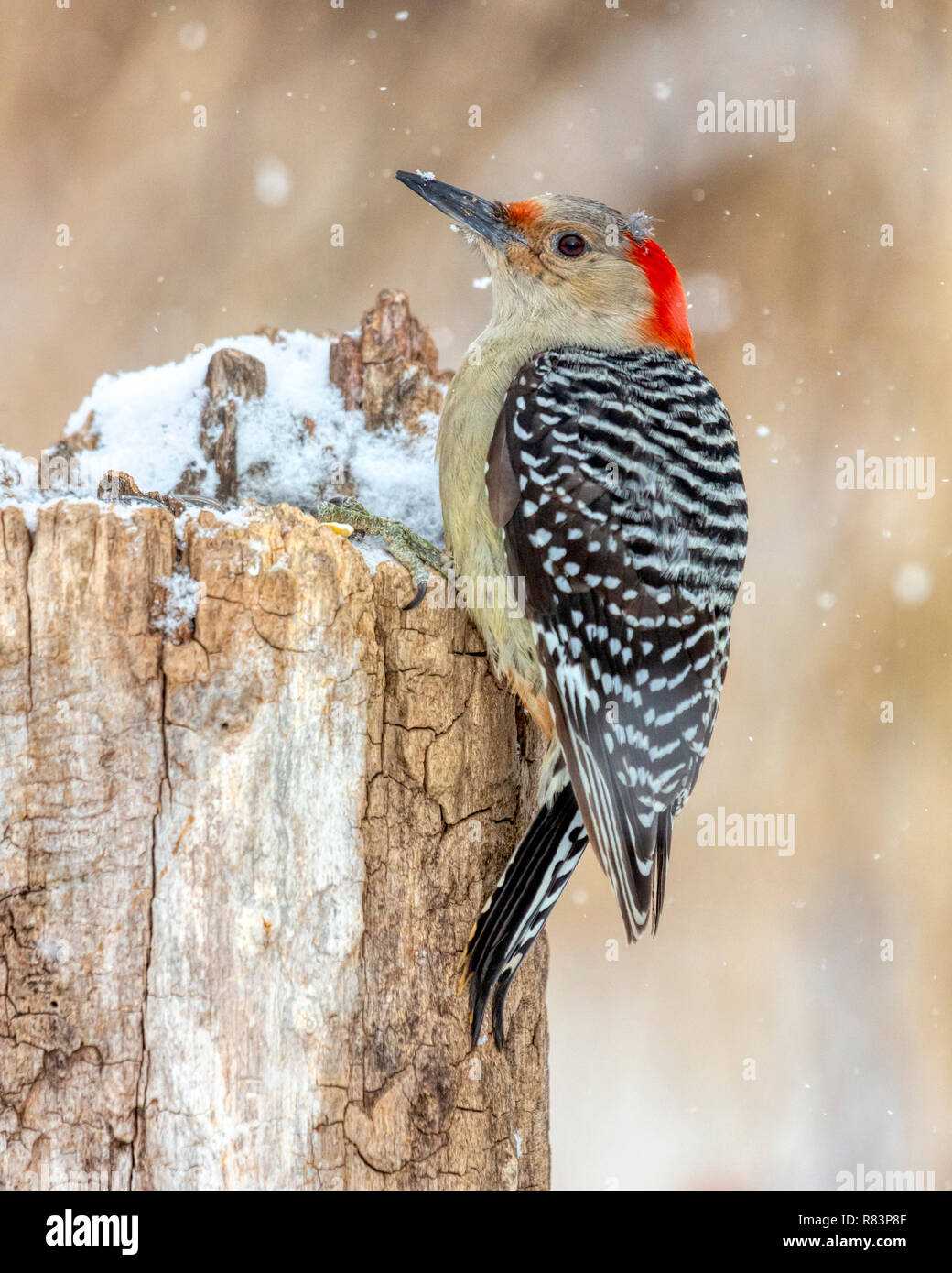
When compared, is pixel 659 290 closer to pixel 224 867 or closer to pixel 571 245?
pixel 571 245

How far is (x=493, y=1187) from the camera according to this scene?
8.78 feet

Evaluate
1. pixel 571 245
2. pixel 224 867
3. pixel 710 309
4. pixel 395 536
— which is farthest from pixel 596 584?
pixel 710 309

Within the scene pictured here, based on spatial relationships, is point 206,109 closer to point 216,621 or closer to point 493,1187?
point 216,621

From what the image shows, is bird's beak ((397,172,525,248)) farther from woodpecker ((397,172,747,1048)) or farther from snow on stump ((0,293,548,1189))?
snow on stump ((0,293,548,1189))

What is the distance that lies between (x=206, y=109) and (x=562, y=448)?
3.37 metres

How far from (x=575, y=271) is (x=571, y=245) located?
0.30 ft

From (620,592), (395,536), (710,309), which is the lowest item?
(620,592)

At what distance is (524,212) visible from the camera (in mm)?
3311

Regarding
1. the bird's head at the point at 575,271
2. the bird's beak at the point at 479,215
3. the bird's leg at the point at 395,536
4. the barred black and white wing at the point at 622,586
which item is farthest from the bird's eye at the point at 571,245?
the bird's leg at the point at 395,536

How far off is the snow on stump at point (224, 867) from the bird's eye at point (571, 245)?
1.22 metres

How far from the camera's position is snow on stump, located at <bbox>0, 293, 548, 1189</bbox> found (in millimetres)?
2344

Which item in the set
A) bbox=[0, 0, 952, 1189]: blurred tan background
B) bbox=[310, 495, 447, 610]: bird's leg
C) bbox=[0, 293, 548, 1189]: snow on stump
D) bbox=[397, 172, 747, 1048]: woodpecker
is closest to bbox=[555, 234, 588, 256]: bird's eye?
bbox=[397, 172, 747, 1048]: woodpecker

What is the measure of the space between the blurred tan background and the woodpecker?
2.52 m
